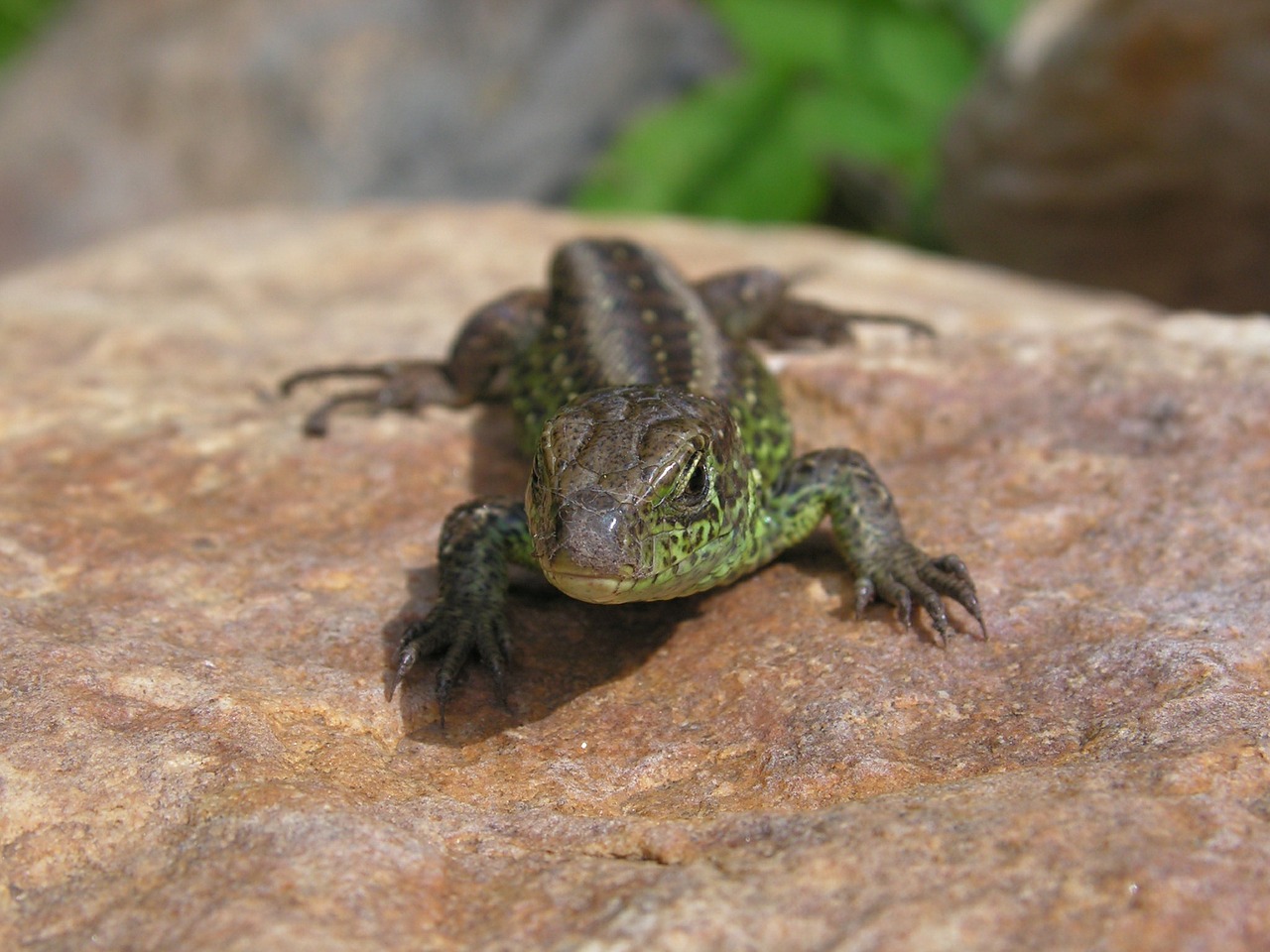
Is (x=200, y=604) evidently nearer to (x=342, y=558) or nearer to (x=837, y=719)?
(x=342, y=558)

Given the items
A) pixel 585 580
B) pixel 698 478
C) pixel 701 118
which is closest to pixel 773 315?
pixel 698 478

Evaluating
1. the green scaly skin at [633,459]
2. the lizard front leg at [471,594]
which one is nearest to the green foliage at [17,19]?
the green scaly skin at [633,459]

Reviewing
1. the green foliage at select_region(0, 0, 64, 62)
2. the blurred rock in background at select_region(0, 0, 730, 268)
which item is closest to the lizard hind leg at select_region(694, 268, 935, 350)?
the blurred rock in background at select_region(0, 0, 730, 268)

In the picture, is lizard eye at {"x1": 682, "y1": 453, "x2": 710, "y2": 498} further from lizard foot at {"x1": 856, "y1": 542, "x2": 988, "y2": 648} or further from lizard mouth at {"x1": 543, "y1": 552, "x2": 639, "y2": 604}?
lizard foot at {"x1": 856, "y1": 542, "x2": 988, "y2": 648}

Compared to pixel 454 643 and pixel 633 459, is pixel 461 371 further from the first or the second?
pixel 633 459

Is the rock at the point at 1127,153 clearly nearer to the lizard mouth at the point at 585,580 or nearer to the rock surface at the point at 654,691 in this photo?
the rock surface at the point at 654,691

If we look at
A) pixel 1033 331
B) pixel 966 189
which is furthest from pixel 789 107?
pixel 1033 331
